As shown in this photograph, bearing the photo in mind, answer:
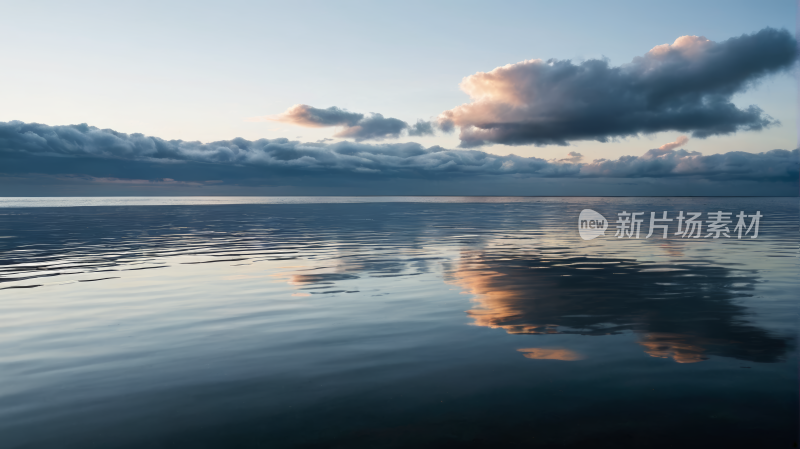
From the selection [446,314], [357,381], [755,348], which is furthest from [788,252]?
[357,381]

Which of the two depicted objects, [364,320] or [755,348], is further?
[364,320]

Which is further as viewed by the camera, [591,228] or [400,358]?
[591,228]

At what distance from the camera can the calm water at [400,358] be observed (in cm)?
771

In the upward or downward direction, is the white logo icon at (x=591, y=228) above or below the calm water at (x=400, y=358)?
below

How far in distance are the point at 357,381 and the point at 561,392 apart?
11.7 ft

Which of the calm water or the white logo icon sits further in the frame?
the white logo icon

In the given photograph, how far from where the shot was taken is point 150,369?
1058cm

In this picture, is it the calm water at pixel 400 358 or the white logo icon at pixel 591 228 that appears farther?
the white logo icon at pixel 591 228

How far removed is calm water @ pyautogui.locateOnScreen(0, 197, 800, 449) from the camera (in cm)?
771

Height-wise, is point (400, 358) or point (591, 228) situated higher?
point (400, 358)

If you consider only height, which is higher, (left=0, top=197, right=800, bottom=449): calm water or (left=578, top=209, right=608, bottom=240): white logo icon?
(left=0, top=197, right=800, bottom=449): calm water

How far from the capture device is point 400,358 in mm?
11086

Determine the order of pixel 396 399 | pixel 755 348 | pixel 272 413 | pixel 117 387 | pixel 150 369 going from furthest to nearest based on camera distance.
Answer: pixel 755 348
pixel 150 369
pixel 117 387
pixel 396 399
pixel 272 413

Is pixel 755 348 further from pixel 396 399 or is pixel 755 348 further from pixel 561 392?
pixel 396 399
